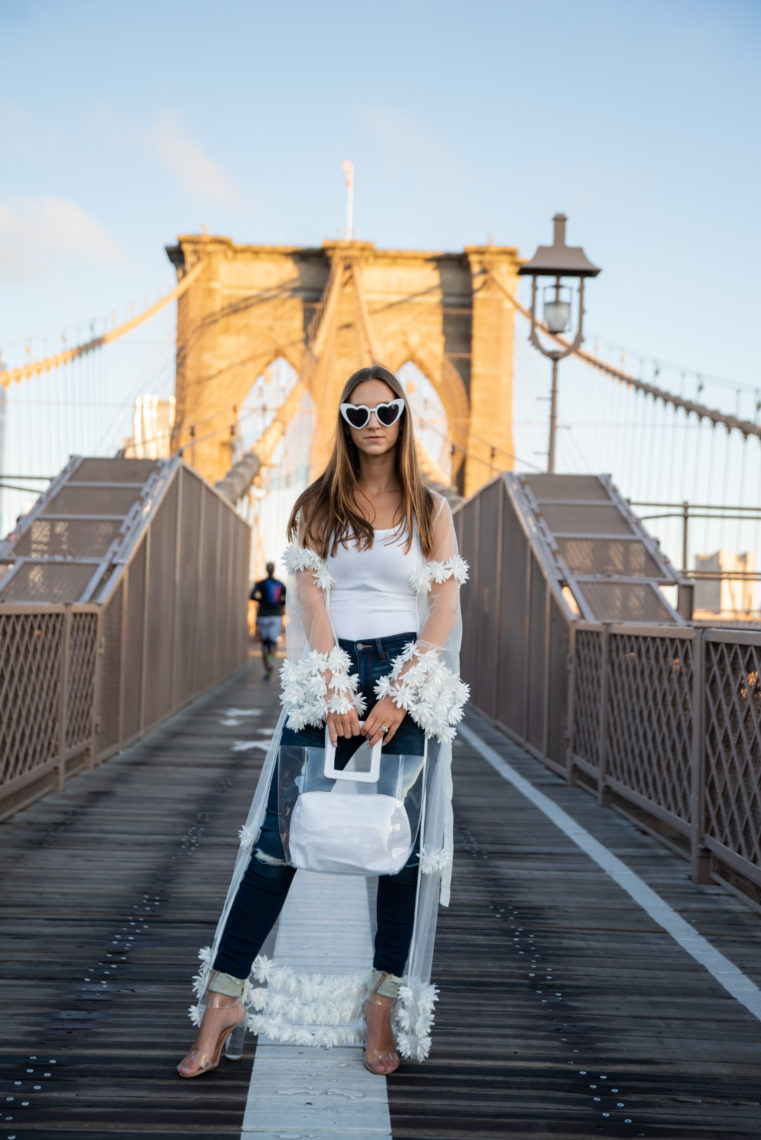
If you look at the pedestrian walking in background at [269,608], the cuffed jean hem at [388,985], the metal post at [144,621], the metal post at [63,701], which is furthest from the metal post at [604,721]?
the pedestrian walking in background at [269,608]

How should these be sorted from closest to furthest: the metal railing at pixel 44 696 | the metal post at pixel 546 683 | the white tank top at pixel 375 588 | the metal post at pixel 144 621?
the white tank top at pixel 375 588, the metal railing at pixel 44 696, the metal post at pixel 546 683, the metal post at pixel 144 621

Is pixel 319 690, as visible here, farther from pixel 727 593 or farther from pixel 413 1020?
pixel 727 593

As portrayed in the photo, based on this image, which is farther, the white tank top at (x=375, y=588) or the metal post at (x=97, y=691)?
the metal post at (x=97, y=691)

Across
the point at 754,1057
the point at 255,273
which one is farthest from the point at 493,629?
the point at 255,273

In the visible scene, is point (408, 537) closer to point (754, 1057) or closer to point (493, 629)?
point (754, 1057)

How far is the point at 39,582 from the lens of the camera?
743cm

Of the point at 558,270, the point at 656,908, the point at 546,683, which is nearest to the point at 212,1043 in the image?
the point at 656,908

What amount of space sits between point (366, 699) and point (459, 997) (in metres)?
0.92

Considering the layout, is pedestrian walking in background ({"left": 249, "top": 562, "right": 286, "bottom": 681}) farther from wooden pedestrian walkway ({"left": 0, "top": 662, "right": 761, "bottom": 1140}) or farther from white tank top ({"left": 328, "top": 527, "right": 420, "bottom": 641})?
white tank top ({"left": 328, "top": 527, "right": 420, "bottom": 641})

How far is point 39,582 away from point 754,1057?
19.1 ft

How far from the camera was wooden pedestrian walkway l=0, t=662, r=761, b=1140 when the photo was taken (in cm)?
212

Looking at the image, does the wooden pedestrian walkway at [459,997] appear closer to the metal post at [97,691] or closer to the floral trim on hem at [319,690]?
the floral trim on hem at [319,690]

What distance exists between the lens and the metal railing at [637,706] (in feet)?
12.4

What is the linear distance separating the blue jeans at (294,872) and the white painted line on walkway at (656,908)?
3.18 feet
